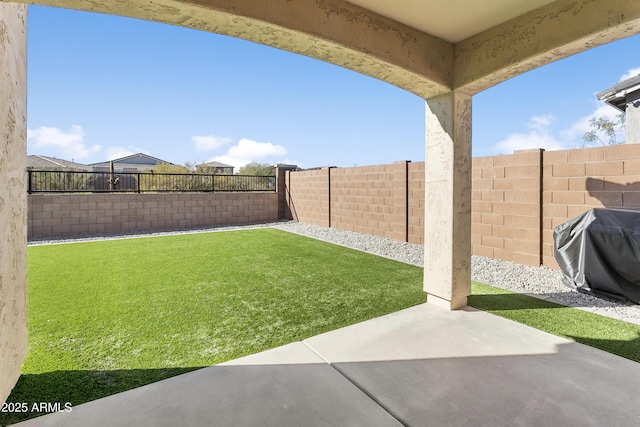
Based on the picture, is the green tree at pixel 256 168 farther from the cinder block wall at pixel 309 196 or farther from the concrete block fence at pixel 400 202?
the cinder block wall at pixel 309 196

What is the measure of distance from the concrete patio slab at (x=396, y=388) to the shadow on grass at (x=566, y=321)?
0.77 ft

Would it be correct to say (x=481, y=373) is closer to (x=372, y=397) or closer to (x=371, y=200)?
(x=372, y=397)

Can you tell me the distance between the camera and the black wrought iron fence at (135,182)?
9.04 metres

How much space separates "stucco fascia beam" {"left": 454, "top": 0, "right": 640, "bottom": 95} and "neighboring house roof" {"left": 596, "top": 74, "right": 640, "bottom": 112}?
6.68m

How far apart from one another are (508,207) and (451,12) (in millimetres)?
3968

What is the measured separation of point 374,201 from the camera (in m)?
8.43

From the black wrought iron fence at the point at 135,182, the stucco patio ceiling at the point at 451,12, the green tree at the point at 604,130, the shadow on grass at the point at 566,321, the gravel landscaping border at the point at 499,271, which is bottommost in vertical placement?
the shadow on grass at the point at 566,321

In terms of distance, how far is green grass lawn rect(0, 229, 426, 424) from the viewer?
2.35 meters

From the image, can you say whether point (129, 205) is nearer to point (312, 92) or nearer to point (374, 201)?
point (374, 201)

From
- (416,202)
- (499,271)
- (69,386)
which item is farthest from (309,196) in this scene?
(69,386)

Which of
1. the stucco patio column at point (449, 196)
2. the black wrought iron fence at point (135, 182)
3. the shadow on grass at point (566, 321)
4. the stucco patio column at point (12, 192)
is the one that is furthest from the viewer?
the black wrought iron fence at point (135, 182)

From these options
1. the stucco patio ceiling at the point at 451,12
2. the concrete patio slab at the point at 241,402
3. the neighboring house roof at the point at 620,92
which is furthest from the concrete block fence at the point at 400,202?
the concrete patio slab at the point at 241,402

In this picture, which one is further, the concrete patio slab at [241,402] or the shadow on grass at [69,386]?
the shadow on grass at [69,386]

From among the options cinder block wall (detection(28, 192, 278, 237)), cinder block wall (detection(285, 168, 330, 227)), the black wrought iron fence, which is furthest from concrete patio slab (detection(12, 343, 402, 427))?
the black wrought iron fence
